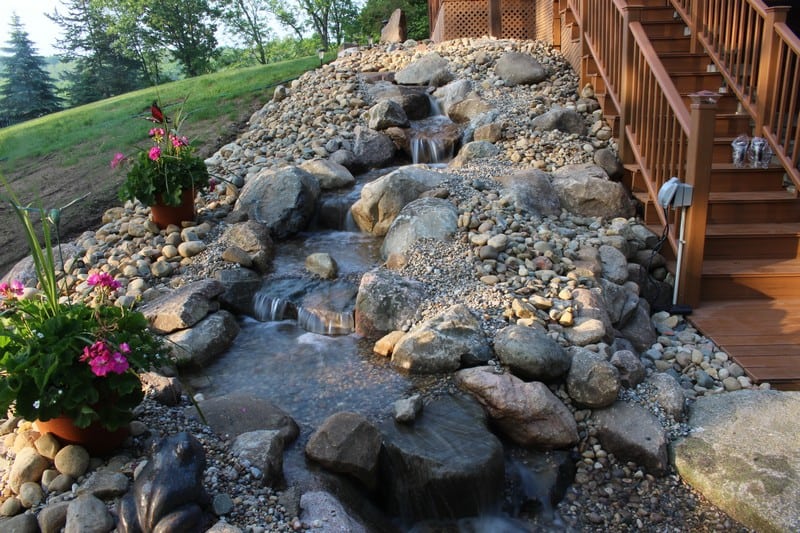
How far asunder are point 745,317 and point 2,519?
4.54 metres

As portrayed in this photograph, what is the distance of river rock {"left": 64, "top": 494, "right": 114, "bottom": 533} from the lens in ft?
→ 7.16

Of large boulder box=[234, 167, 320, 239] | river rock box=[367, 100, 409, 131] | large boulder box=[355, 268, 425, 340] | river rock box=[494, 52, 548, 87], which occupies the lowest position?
large boulder box=[355, 268, 425, 340]

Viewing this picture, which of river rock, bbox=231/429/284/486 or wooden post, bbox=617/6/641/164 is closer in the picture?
river rock, bbox=231/429/284/486

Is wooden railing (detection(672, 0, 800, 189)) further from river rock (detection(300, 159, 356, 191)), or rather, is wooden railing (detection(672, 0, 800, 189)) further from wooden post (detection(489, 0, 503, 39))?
wooden post (detection(489, 0, 503, 39))

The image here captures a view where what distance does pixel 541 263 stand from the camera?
14.4ft

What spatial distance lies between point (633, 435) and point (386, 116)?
5208mm

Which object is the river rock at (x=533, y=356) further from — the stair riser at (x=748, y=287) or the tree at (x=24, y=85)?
the tree at (x=24, y=85)

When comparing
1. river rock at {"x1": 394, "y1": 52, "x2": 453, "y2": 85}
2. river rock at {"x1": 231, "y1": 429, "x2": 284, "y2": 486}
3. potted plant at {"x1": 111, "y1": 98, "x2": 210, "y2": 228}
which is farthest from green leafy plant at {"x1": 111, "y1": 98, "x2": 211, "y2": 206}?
river rock at {"x1": 394, "y1": 52, "x2": 453, "y2": 85}

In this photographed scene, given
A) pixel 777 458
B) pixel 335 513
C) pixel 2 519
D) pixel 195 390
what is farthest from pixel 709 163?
pixel 2 519

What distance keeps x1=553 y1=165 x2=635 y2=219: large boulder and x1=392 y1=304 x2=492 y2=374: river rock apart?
2.15 m

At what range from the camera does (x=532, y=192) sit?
535 centimetres

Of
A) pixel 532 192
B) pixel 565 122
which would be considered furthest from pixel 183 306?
pixel 565 122

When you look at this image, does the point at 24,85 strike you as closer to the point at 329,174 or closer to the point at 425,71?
the point at 425,71

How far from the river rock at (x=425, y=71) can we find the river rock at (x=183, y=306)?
5.51 metres
